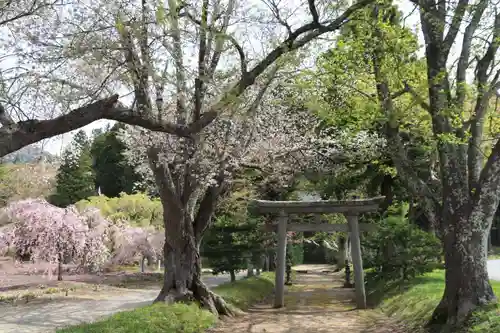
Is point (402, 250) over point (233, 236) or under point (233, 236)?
under

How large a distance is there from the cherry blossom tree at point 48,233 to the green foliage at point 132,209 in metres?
7.24

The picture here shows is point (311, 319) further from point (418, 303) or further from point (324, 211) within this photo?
point (324, 211)

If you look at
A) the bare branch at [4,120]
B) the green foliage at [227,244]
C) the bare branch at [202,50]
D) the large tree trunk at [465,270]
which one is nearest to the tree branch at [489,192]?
the large tree trunk at [465,270]

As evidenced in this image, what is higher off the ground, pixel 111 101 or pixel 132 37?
pixel 132 37

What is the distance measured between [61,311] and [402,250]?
32.0ft

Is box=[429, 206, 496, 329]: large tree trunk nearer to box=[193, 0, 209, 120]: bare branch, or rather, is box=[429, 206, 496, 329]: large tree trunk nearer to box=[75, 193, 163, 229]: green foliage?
box=[193, 0, 209, 120]: bare branch

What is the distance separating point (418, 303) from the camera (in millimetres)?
10859

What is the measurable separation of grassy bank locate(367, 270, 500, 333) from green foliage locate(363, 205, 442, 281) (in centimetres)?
36

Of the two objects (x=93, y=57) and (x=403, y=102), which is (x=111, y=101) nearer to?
(x=93, y=57)

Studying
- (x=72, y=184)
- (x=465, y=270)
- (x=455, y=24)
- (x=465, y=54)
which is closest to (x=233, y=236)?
(x=465, y=270)

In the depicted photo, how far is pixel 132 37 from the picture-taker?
780 centimetres

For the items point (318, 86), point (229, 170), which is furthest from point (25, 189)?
point (318, 86)

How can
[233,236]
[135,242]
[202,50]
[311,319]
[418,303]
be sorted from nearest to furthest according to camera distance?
[202,50] → [418,303] → [311,319] → [233,236] → [135,242]

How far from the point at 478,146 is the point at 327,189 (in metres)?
11.0
